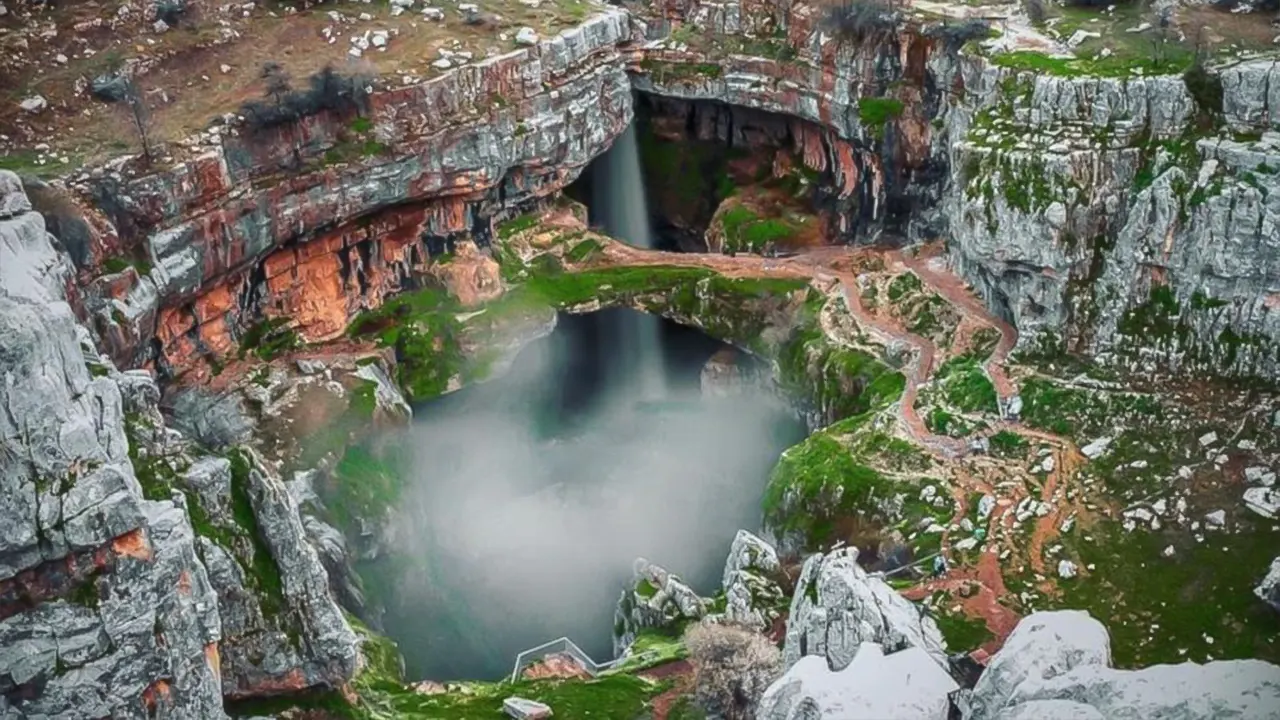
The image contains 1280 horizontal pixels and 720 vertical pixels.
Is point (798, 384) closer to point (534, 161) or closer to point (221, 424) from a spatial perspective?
point (534, 161)

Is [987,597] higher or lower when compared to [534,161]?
lower

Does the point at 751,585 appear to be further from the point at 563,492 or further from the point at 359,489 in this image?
the point at 359,489

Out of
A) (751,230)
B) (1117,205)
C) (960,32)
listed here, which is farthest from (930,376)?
(751,230)

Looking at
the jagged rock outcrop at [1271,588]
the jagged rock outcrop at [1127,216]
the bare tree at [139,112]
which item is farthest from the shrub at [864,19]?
the jagged rock outcrop at [1271,588]

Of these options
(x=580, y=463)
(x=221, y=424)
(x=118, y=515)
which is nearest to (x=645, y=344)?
(x=580, y=463)

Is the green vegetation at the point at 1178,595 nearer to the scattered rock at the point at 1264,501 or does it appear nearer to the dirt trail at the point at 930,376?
the scattered rock at the point at 1264,501
